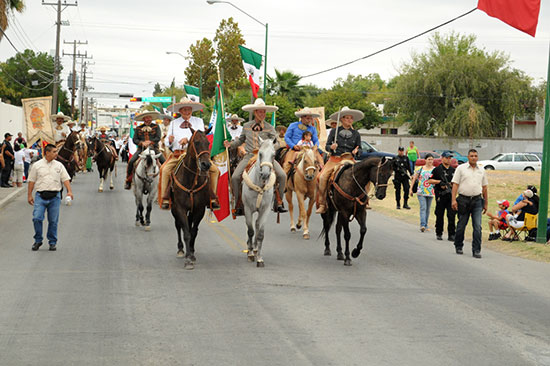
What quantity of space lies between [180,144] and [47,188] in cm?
260

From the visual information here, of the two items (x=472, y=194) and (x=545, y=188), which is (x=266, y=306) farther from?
(x=545, y=188)

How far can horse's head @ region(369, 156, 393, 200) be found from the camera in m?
11.9

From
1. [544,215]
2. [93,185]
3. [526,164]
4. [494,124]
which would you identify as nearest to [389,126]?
[494,124]

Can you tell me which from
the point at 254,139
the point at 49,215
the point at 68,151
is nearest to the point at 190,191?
the point at 254,139

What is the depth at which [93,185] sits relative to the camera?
30.5 meters

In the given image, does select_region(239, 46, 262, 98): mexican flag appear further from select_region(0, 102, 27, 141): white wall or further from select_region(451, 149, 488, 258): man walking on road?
select_region(0, 102, 27, 141): white wall

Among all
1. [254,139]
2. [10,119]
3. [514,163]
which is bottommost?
[514,163]

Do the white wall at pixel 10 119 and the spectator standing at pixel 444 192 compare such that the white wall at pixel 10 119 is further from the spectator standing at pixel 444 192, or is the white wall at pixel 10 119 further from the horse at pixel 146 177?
the spectator standing at pixel 444 192

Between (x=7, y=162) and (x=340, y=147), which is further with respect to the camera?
(x=7, y=162)

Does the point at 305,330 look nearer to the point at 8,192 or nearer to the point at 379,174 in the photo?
the point at 379,174

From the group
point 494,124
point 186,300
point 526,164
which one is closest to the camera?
point 186,300

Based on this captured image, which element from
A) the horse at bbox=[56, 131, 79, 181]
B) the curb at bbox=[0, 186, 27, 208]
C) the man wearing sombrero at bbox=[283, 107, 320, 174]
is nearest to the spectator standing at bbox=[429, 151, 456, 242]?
the man wearing sombrero at bbox=[283, 107, 320, 174]

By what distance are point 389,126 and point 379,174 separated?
231 ft

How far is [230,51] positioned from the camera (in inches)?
2579
